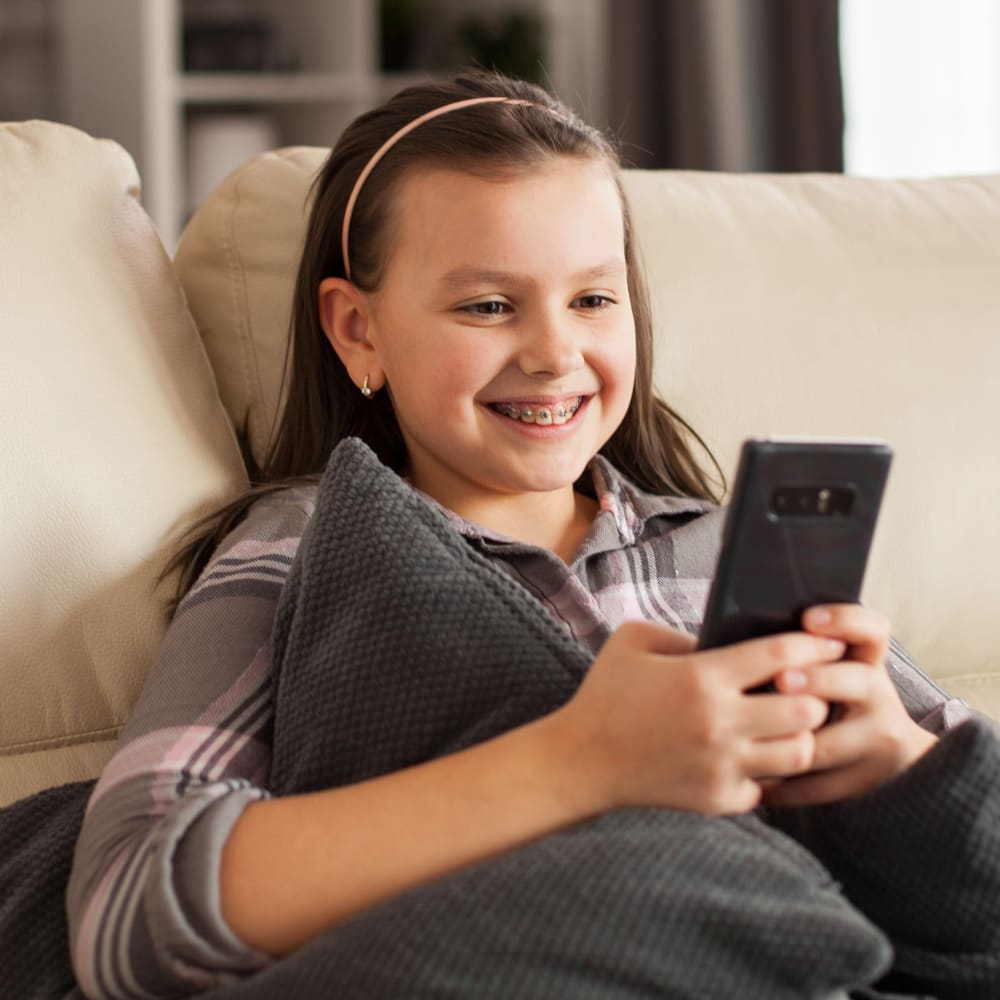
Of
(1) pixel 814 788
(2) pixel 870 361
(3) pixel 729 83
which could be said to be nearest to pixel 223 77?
(3) pixel 729 83

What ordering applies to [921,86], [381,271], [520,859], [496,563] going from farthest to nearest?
[921,86], [381,271], [496,563], [520,859]

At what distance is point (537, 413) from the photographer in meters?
1.13

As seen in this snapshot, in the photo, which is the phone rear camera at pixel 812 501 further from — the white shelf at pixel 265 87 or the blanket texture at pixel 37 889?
the white shelf at pixel 265 87

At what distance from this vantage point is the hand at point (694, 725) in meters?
0.77

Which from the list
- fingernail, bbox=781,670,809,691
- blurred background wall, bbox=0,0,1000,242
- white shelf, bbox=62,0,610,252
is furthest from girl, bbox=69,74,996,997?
white shelf, bbox=62,0,610,252

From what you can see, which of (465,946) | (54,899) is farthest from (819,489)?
(54,899)

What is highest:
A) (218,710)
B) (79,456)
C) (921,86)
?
(921,86)

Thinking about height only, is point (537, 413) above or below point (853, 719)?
above

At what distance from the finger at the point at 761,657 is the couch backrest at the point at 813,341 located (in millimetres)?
554

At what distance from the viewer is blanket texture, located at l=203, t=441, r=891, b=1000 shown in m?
0.71

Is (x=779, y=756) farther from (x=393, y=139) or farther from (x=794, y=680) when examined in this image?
(x=393, y=139)

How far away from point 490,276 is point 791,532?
404 mm

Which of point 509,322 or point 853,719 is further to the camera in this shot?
point 509,322

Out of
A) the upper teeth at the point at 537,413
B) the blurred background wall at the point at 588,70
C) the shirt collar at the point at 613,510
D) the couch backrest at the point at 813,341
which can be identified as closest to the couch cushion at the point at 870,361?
the couch backrest at the point at 813,341
